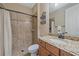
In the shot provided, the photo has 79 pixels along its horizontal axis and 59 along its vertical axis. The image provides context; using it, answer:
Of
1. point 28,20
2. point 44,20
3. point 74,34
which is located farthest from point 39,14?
point 74,34

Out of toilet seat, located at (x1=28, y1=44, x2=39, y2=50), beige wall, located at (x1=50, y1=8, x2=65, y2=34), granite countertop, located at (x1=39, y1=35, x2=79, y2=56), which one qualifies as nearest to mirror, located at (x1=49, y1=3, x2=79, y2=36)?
beige wall, located at (x1=50, y1=8, x2=65, y2=34)

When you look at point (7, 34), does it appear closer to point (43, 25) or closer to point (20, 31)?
point (20, 31)

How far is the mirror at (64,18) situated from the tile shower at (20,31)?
1.51 feet

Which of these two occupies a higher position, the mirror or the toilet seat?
the mirror

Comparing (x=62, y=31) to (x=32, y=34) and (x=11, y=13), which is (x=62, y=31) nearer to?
(x=32, y=34)

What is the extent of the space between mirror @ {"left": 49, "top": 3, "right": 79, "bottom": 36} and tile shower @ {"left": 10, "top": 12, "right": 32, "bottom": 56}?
0.46m

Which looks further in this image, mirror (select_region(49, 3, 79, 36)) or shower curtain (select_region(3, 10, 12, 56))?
shower curtain (select_region(3, 10, 12, 56))

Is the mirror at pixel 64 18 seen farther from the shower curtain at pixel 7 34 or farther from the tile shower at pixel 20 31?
the shower curtain at pixel 7 34

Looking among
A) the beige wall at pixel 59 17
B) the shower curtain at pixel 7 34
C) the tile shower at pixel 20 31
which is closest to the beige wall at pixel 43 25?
the beige wall at pixel 59 17

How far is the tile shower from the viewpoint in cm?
204

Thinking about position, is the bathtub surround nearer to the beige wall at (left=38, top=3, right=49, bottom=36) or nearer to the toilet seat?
the beige wall at (left=38, top=3, right=49, bottom=36)

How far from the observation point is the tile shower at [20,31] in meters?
2.04

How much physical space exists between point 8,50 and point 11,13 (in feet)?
2.24

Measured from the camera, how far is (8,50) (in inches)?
80.7
